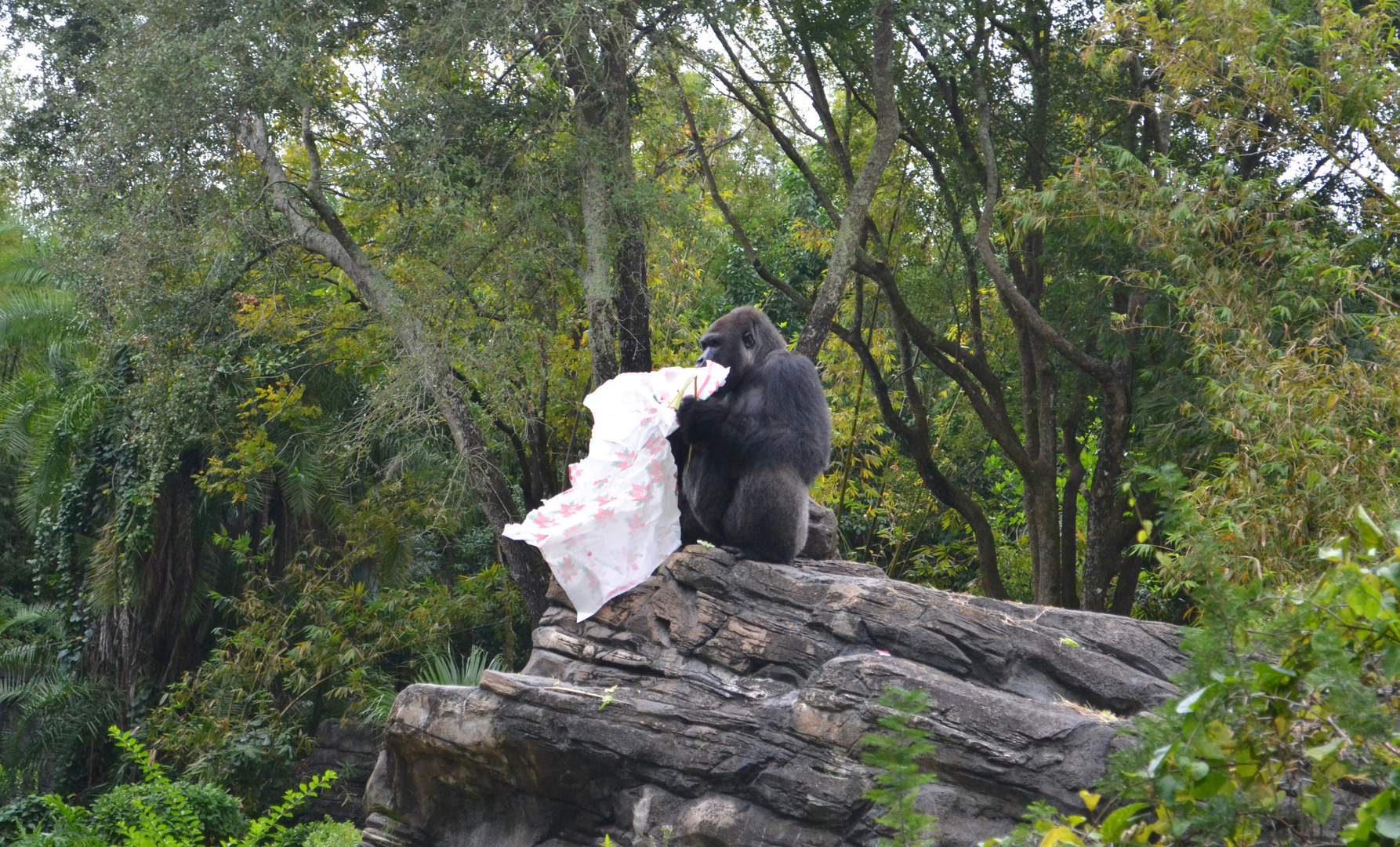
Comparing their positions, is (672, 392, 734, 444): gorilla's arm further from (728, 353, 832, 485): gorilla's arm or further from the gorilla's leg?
the gorilla's leg

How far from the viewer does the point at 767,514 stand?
6430 millimetres

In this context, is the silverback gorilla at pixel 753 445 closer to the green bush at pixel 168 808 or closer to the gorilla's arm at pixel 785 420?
the gorilla's arm at pixel 785 420

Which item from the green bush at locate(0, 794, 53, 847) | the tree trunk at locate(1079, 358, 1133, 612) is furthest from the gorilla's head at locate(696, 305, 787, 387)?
the green bush at locate(0, 794, 53, 847)

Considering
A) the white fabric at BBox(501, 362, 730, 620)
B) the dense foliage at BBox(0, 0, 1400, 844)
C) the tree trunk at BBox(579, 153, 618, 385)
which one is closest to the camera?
the white fabric at BBox(501, 362, 730, 620)

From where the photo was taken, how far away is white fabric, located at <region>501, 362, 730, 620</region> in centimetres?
637

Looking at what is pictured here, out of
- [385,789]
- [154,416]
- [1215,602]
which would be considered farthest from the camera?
[154,416]

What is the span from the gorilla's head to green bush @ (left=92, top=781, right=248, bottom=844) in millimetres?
5078

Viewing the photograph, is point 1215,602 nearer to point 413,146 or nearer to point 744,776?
point 744,776

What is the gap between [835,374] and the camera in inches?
565

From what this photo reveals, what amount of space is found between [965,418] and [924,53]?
16.4 ft

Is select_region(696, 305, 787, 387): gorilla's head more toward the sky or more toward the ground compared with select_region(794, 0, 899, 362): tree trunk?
more toward the ground

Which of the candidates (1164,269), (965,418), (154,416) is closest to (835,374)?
(965,418)

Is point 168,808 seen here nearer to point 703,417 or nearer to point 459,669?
point 459,669

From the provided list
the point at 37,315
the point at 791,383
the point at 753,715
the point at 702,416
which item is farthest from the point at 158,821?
the point at 37,315
